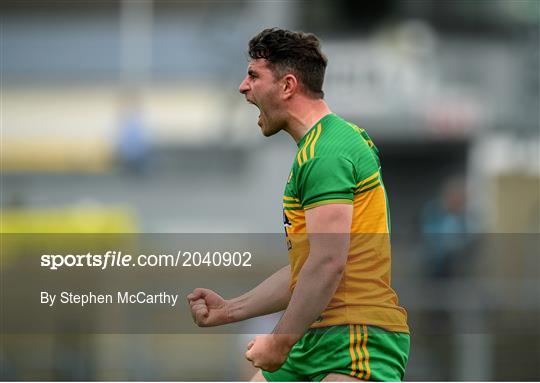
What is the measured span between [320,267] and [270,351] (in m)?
0.34

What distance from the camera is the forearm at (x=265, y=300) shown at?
4.84 meters

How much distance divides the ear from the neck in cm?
6

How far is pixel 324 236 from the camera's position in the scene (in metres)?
4.32

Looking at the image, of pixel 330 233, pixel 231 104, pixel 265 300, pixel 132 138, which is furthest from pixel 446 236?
pixel 231 104

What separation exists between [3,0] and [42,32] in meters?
1.35

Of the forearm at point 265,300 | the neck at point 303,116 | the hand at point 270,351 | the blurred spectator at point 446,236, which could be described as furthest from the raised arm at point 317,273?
the blurred spectator at point 446,236

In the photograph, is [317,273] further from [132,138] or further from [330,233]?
[132,138]

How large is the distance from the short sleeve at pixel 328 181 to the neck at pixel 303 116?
21 centimetres

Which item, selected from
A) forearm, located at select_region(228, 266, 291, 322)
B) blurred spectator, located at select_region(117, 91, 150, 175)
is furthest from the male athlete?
blurred spectator, located at select_region(117, 91, 150, 175)

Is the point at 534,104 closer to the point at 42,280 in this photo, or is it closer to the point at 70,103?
the point at 70,103

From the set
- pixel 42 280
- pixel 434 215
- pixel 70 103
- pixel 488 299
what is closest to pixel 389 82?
pixel 70 103

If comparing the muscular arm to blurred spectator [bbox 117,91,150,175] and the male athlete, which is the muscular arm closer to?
the male athlete

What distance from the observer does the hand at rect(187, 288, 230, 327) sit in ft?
15.6

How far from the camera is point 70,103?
95.7 ft
